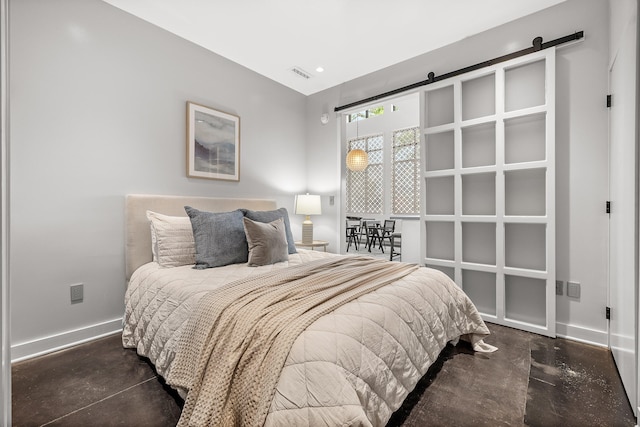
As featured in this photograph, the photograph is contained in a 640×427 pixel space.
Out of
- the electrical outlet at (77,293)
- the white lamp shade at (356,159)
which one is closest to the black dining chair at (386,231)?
the white lamp shade at (356,159)

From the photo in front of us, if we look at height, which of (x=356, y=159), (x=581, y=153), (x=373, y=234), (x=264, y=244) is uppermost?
(x=356, y=159)

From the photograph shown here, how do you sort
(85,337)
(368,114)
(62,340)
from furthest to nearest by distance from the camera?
(368,114) → (85,337) → (62,340)

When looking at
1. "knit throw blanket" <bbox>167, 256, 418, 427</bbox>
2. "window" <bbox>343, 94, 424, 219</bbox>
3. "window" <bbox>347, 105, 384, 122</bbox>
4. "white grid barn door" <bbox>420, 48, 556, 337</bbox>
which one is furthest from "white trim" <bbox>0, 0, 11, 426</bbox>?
"window" <bbox>347, 105, 384, 122</bbox>

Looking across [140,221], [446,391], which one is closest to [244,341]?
[446,391]

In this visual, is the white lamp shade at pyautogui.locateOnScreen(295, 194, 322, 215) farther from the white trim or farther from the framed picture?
the white trim

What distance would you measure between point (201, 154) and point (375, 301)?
2.40 metres

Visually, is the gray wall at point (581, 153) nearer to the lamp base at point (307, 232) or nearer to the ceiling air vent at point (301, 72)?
the ceiling air vent at point (301, 72)

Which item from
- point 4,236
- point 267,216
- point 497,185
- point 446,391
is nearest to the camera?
point 4,236

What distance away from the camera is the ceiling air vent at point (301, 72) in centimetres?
354

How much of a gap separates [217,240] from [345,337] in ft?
4.93

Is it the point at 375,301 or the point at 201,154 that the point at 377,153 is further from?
the point at 375,301

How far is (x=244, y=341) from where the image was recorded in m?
1.21

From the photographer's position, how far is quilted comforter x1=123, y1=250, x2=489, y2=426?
102 cm

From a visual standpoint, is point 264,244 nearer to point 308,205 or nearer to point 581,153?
point 308,205
